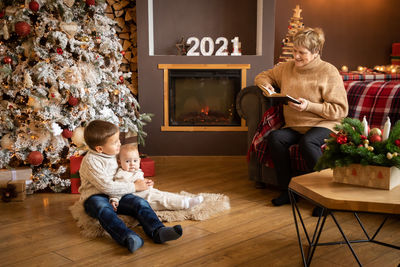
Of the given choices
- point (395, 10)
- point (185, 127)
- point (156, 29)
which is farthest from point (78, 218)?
point (395, 10)

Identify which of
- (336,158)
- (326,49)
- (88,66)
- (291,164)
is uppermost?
(326,49)

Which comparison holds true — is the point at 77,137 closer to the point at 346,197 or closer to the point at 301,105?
the point at 301,105

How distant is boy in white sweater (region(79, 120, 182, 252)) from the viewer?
88.7 inches

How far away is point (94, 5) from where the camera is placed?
11.0 ft

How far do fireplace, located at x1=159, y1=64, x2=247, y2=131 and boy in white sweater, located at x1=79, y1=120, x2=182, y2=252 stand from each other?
5.84 ft

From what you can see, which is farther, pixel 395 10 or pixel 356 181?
pixel 395 10

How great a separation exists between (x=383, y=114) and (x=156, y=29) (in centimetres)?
247

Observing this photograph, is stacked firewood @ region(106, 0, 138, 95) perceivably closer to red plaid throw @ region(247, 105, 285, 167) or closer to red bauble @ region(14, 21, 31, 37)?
red bauble @ region(14, 21, 31, 37)

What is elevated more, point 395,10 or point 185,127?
point 395,10

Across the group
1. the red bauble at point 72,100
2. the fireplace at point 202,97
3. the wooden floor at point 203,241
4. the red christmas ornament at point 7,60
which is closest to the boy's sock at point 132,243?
the wooden floor at point 203,241

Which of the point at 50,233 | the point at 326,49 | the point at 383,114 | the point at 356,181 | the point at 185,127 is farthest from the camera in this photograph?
the point at 326,49

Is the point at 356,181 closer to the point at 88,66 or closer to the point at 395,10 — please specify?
the point at 88,66

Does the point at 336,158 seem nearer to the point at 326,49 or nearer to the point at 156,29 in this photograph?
the point at 156,29

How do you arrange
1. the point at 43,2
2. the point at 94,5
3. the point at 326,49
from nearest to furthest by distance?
the point at 43,2
the point at 94,5
the point at 326,49
